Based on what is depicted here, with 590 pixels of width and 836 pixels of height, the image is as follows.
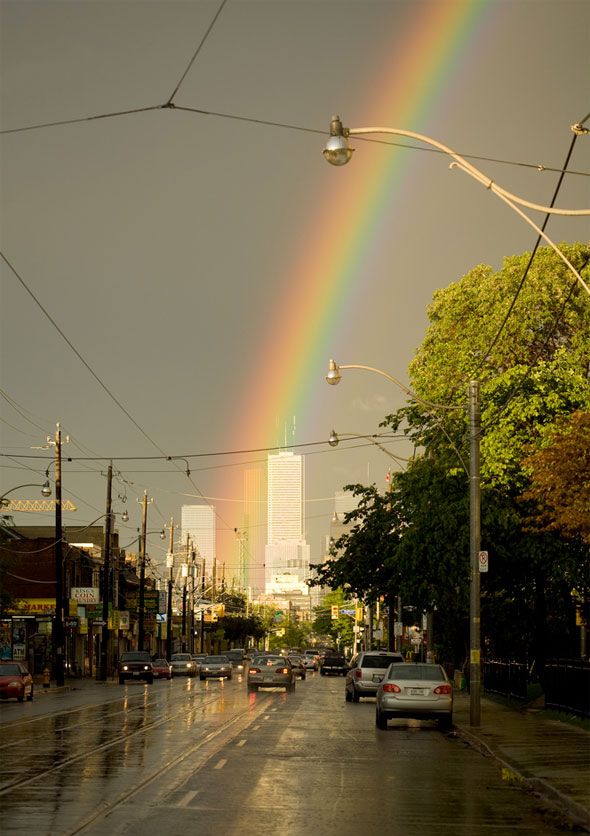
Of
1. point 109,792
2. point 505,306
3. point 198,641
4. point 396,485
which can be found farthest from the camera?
point 198,641

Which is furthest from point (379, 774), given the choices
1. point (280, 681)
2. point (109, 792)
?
point (280, 681)

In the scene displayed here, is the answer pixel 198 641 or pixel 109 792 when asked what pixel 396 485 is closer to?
pixel 109 792

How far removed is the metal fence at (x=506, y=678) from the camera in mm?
40500

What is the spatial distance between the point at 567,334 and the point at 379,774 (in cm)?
3943

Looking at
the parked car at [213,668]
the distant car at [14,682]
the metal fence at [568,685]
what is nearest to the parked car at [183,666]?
the parked car at [213,668]

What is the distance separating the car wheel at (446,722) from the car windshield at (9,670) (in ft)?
66.3

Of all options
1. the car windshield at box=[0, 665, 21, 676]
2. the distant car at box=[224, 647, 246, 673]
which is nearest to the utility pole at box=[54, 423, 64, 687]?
the car windshield at box=[0, 665, 21, 676]

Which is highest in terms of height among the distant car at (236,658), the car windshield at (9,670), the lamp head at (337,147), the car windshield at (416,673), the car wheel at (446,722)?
the lamp head at (337,147)

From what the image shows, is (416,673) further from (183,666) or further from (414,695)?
(183,666)

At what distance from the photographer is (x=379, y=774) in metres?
18.6

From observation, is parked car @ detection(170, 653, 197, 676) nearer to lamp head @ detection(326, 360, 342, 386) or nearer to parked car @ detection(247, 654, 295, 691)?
parked car @ detection(247, 654, 295, 691)

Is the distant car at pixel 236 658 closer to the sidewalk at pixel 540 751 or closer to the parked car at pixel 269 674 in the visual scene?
the parked car at pixel 269 674

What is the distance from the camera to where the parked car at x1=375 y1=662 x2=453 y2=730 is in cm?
2897

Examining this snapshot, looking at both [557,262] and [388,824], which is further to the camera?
[557,262]
